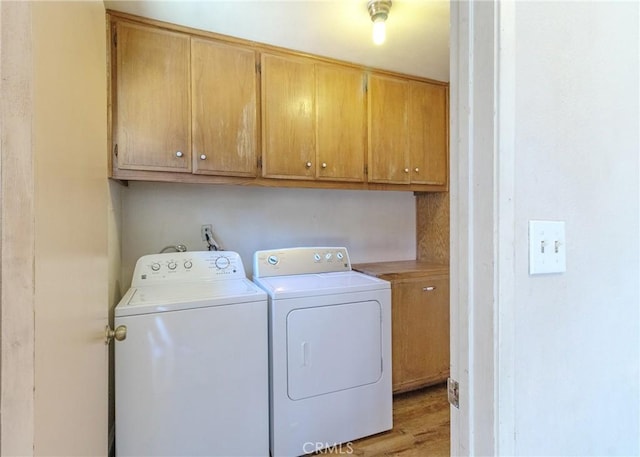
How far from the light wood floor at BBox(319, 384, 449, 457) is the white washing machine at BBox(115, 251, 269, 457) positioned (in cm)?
55

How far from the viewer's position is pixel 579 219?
70 cm

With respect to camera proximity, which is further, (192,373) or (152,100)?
(152,100)

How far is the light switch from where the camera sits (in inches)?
24.6

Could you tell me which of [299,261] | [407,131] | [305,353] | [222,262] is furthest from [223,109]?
[305,353]

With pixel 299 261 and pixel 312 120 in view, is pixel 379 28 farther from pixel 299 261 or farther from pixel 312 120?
pixel 299 261

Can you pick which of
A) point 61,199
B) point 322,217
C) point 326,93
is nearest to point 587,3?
point 61,199

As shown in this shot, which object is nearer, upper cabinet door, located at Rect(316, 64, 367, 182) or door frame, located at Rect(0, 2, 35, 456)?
door frame, located at Rect(0, 2, 35, 456)

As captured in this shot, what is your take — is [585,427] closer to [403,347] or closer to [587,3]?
[587,3]

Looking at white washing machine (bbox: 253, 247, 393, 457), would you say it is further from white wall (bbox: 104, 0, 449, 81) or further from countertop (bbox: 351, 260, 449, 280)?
white wall (bbox: 104, 0, 449, 81)

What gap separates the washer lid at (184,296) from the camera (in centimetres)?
141

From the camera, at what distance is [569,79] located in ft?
2.22

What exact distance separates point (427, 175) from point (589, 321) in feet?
6.29

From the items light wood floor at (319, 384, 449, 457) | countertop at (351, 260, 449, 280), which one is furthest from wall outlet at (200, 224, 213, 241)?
light wood floor at (319, 384, 449, 457)

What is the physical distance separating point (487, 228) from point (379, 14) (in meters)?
1.45
